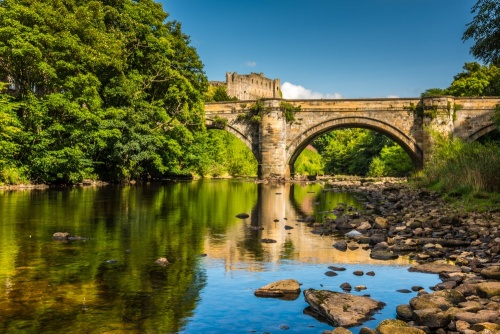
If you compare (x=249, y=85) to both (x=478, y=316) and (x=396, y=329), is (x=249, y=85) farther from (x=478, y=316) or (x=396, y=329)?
(x=396, y=329)

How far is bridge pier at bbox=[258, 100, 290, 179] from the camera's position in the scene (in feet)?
123

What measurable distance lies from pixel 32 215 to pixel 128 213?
9.20 feet

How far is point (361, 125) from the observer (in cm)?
3753

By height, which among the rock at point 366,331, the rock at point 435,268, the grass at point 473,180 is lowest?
the rock at point 366,331

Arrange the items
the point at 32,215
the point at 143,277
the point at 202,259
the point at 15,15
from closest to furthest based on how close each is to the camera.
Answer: the point at 143,277, the point at 202,259, the point at 32,215, the point at 15,15

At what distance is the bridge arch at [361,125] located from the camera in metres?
36.3

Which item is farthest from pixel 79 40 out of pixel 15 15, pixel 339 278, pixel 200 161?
pixel 339 278

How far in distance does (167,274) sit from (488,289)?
14.6 feet

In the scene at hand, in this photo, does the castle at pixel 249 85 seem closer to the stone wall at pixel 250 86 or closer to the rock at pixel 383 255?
the stone wall at pixel 250 86

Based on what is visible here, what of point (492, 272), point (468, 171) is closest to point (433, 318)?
point (492, 272)

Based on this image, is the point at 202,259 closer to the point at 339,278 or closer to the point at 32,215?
the point at 339,278

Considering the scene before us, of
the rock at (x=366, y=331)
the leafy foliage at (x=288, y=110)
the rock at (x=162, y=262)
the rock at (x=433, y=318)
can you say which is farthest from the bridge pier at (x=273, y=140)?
the rock at (x=366, y=331)

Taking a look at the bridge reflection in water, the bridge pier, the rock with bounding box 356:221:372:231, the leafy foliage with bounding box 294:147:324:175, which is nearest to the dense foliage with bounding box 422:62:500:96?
the leafy foliage with bounding box 294:147:324:175

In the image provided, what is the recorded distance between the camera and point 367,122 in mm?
36719
